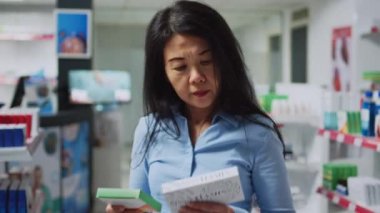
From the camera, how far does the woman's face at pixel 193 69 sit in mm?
1285

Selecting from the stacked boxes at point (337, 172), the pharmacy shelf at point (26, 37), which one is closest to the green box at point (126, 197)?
the stacked boxes at point (337, 172)

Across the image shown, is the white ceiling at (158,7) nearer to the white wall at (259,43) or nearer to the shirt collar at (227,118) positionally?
the white wall at (259,43)

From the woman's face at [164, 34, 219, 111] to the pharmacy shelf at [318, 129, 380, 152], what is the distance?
5.31 ft

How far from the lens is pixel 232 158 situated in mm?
1301

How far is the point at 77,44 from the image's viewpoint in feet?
17.7

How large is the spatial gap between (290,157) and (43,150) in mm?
2170

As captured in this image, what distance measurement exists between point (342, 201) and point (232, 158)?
199cm

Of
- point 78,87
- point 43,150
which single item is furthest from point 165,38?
point 78,87

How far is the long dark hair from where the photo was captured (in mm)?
1296

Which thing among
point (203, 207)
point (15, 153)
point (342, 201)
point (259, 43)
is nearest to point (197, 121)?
point (203, 207)

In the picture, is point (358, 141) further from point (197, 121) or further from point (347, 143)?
point (197, 121)

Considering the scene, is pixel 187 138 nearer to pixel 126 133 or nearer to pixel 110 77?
pixel 110 77

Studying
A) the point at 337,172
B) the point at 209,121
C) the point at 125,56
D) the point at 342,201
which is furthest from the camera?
the point at 125,56

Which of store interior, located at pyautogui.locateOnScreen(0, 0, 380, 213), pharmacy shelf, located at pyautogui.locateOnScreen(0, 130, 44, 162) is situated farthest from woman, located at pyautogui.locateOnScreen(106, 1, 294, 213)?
pharmacy shelf, located at pyautogui.locateOnScreen(0, 130, 44, 162)
